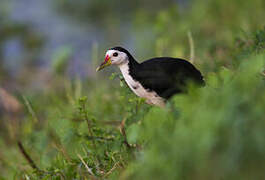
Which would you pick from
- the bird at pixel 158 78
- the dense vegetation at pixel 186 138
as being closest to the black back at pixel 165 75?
the bird at pixel 158 78

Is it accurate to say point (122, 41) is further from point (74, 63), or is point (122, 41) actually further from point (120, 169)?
point (120, 169)

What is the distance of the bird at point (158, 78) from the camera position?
2.81m

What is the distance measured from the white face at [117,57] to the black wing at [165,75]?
0.15 metres

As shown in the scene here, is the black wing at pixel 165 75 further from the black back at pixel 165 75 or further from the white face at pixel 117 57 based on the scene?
the white face at pixel 117 57

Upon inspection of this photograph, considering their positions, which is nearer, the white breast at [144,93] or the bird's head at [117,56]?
the white breast at [144,93]

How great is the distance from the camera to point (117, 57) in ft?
10.2

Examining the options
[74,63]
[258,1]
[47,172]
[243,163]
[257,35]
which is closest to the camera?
[243,163]

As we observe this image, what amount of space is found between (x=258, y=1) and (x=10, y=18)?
5.84m

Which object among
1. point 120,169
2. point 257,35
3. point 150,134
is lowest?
point 120,169

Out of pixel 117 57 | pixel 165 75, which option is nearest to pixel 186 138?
pixel 165 75

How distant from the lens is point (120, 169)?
8.43ft

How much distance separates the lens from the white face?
3.08 meters

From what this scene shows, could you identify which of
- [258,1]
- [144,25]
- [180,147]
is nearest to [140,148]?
[180,147]

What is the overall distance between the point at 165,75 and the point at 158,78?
0.05 meters
